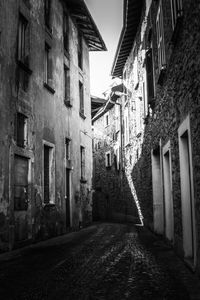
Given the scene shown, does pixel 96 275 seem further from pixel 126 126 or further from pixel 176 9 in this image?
pixel 126 126

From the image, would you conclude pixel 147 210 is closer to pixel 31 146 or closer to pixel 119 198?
pixel 31 146

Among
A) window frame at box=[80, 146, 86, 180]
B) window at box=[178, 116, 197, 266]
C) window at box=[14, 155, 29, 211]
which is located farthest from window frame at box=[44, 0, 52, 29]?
window at box=[178, 116, 197, 266]

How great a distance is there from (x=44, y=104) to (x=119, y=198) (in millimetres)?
13954

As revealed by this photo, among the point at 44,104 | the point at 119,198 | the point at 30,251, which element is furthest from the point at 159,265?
the point at 119,198

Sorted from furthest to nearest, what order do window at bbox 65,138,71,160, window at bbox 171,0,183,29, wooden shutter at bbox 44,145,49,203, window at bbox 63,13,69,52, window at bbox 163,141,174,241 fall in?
window at bbox 63,13,69,52, window at bbox 65,138,71,160, wooden shutter at bbox 44,145,49,203, window at bbox 163,141,174,241, window at bbox 171,0,183,29

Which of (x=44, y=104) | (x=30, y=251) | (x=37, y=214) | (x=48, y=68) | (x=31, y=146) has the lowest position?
(x=30, y=251)

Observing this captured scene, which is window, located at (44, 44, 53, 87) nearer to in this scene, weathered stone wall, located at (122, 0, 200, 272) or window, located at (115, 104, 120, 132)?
weathered stone wall, located at (122, 0, 200, 272)

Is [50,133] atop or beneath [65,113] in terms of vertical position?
beneath

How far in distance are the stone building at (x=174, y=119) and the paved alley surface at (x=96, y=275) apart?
49 cm

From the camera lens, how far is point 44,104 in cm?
1226

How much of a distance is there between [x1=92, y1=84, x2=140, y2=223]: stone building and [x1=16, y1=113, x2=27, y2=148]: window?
9.82m

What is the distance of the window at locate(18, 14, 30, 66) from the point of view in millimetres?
10766

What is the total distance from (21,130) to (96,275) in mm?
5567

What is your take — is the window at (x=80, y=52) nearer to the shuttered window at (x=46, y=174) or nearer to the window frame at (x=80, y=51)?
the window frame at (x=80, y=51)
